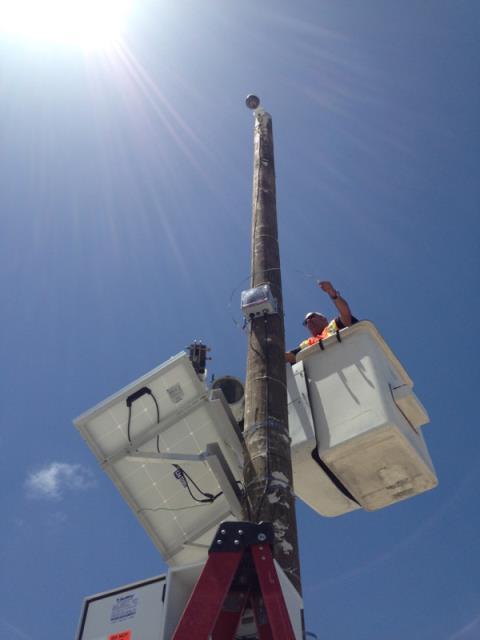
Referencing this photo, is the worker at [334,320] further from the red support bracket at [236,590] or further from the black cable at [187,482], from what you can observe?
the red support bracket at [236,590]

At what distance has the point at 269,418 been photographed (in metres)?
4.79

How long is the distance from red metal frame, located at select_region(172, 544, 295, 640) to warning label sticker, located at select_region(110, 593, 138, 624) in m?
0.57

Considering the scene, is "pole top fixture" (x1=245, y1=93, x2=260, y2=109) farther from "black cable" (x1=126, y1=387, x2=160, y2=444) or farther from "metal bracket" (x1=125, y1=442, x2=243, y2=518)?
"metal bracket" (x1=125, y1=442, x2=243, y2=518)

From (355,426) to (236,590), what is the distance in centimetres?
248

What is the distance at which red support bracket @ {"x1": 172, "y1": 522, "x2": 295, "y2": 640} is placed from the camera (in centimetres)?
269

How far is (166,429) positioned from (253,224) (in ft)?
7.87

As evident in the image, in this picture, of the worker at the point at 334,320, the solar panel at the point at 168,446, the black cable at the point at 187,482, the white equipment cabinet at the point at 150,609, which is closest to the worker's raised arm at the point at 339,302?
the worker at the point at 334,320

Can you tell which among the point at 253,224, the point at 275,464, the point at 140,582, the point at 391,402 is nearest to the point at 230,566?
the point at 140,582

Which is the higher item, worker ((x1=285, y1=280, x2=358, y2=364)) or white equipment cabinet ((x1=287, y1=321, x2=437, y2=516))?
worker ((x1=285, y1=280, x2=358, y2=364))

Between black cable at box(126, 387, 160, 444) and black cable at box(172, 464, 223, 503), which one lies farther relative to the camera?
black cable at box(172, 464, 223, 503)

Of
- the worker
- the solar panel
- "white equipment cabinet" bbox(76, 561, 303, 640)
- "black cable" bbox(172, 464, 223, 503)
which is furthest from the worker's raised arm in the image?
"white equipment cabinet" bbox(76, 561, 303, 640)

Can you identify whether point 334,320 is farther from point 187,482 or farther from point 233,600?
point 233,600

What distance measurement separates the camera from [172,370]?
21.6 feet

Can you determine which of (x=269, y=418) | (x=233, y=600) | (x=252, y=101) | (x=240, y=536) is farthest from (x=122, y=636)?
(x=252, y=101)
